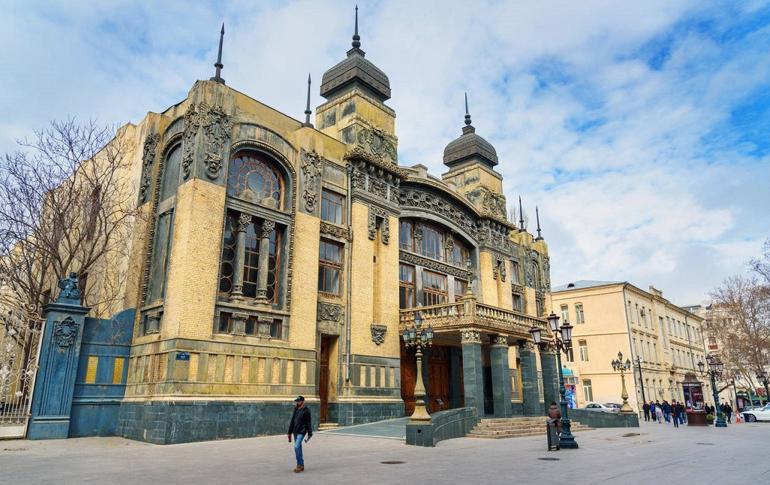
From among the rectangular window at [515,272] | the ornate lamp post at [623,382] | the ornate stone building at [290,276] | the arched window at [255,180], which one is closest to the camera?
the ornate stone building at [290,276]

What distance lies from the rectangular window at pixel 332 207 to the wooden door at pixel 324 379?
558 cm

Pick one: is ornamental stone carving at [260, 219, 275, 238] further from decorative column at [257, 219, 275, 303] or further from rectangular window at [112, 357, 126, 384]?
rectangular window at [112, 357, 126, 384]

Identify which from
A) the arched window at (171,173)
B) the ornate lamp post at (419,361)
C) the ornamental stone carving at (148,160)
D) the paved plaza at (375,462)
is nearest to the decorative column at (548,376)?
the paved plaza at (375,462)

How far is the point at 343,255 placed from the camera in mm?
25312

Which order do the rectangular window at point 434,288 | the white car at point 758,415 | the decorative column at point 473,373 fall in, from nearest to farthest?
the decorative column at point 473,373
the rectangular window at point 434,288
the white car at point 758,415

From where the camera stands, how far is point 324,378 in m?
23.7

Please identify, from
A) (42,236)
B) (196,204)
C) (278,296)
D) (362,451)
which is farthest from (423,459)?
(42,236)

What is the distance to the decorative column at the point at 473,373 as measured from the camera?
77.5 ft

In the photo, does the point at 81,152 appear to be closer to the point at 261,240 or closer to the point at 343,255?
the point at 261,240

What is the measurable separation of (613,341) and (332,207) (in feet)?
116

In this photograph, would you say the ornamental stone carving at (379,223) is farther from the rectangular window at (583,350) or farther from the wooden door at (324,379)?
the rectangular window at (583,350)

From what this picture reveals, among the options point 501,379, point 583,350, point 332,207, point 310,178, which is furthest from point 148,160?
point 583,350

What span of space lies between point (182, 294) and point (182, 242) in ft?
6.47

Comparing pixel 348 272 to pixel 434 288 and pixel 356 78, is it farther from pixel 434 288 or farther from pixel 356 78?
pixel 356 78
